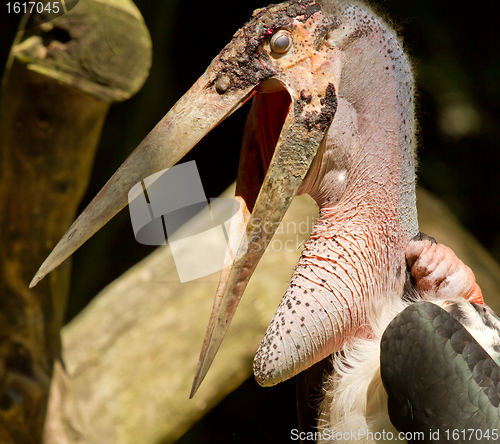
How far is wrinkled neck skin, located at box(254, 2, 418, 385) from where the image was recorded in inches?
47.0

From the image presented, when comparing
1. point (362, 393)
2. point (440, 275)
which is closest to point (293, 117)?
point (440, 275)

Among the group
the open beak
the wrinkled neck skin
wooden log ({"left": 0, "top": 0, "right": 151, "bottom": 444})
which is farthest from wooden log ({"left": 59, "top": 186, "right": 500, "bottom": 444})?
the open beak

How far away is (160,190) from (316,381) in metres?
0.70

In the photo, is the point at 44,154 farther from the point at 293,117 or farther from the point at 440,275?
the point at 440,275

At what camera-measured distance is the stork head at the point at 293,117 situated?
3.63 feet

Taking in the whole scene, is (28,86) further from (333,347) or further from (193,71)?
(193,71)

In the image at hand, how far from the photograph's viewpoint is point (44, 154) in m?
1.66

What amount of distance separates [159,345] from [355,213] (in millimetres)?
1392

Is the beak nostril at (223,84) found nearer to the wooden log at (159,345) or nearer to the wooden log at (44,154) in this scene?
the wooden log at (44,154)

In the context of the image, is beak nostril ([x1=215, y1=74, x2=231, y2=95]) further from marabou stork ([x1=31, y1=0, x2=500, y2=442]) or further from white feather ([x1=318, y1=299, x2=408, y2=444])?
white feather ([x1=318, y1=299, x2=408, y2=444])

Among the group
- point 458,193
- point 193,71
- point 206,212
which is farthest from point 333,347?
point 193,71

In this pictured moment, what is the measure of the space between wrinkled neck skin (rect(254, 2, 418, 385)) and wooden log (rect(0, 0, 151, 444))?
2.32ft

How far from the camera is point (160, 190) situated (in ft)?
4.21

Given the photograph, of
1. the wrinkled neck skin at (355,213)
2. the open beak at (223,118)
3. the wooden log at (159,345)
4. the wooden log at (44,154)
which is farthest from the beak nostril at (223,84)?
the wooden log at (159,345)
